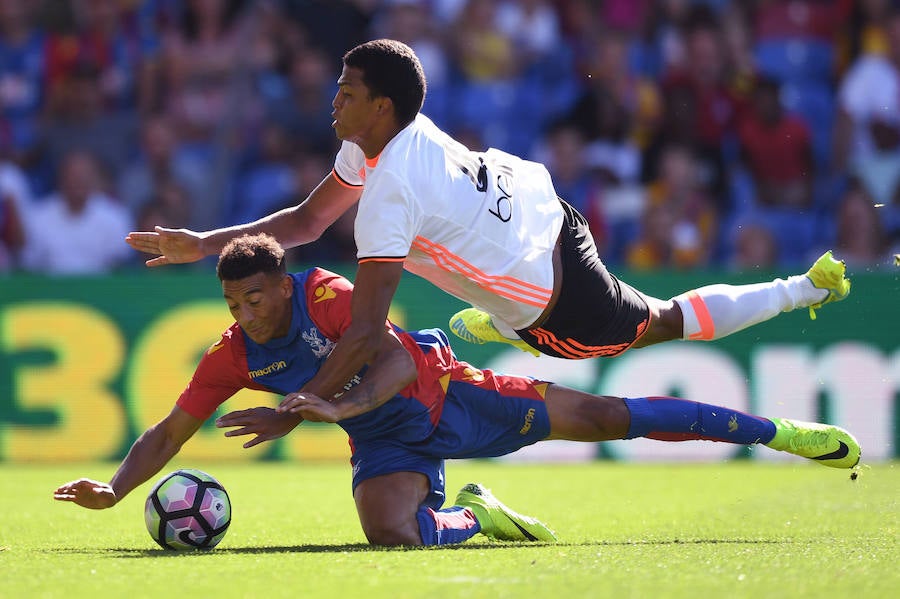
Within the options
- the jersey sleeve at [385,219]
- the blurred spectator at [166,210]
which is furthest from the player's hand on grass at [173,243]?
the blurred spectator at [166,210]

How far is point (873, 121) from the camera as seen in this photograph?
13.5 m

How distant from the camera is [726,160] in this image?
13.2 meters

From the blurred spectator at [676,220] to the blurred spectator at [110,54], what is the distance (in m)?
5.64

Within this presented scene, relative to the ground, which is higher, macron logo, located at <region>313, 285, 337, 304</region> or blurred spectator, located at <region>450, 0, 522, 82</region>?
blurred spectator, located at <region>450, 0, 522, 82</region>

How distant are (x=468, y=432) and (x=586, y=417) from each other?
0.60 m

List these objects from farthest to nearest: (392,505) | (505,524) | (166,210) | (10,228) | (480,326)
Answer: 1. (10,228)
2. (166,210)
3. (480,326)
4. (505,524)
5. (392,505)

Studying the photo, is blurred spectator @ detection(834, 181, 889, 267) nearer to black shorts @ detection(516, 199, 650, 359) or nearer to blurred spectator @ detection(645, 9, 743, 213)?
blurred spectator @ detection(645, 9, 743, 213)

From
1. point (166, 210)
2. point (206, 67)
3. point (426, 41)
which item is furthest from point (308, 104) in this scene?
point (166, 210)

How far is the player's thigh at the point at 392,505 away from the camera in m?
6.02

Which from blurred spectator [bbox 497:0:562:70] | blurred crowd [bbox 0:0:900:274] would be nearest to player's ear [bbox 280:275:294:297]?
blurred crowd [bbox 0:0:900:274]

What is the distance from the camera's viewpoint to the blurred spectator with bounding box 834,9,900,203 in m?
13.2

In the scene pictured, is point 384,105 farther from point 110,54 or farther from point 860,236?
point 110,54

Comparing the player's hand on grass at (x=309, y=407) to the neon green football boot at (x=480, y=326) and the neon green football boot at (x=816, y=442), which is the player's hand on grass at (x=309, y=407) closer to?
the neon green football boot at (x=480, y=326)

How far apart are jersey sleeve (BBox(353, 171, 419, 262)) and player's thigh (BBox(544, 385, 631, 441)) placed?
1284mm
